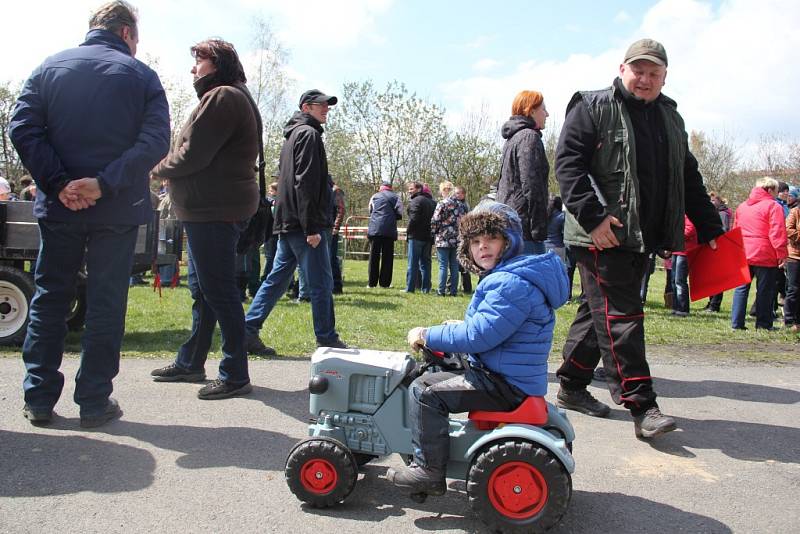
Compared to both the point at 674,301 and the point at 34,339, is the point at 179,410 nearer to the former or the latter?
the point at 34,339

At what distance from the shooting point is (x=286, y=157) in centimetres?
561

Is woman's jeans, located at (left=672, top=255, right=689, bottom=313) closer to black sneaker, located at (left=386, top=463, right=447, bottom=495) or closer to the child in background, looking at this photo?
the child in background

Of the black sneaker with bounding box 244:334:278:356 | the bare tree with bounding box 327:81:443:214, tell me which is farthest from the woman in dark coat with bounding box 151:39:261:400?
the bare tree with bounding box 327:81:443:214

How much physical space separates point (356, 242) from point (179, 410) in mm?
20686

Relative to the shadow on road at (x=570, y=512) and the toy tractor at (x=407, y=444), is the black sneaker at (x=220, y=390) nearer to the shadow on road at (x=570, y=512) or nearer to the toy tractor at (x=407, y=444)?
the toy tractor at (x=407, y=444)

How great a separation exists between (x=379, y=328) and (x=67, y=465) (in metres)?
4.60

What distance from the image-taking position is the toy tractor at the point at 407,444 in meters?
2.72

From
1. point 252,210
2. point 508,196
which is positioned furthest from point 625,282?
point 252,210

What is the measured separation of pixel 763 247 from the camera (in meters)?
8.76

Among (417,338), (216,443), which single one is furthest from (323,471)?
(216,443)

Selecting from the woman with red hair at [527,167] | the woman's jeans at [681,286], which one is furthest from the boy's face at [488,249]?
the woman's jeans at [681,286]

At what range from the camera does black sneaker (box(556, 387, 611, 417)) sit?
14.3ft

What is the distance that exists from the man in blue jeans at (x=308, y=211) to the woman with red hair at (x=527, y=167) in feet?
4.76

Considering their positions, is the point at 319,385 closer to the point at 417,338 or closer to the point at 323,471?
the point at 323,471
